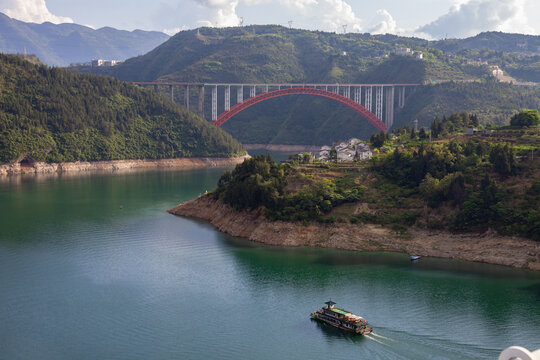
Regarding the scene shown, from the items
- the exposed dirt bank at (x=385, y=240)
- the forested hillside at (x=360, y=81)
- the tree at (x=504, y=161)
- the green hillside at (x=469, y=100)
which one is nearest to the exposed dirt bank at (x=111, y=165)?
the forested hillside at (x=360, y=81)

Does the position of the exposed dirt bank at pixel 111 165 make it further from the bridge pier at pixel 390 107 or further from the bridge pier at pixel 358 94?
the bridge pier at pixel 390 107

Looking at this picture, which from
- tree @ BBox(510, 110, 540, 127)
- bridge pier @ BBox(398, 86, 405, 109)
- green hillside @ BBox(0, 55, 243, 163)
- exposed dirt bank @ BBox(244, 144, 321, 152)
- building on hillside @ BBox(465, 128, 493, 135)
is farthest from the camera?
exposed dirt bank @ BBox(244, 144, 321, 152)

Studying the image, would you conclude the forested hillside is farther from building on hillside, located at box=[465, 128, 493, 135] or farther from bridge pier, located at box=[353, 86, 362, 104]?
building on hillside, located at box=[465, 128, 493, 135]

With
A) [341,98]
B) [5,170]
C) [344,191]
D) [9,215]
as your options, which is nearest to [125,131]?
[5,170]

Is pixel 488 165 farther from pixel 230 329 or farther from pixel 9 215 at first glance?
pixel 9 215

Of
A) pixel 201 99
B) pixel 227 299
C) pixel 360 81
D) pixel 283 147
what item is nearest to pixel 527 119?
pixel 227 299

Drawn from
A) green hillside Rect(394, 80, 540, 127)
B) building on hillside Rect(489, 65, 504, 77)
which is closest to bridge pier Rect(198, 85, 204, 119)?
green hillside Rect(394, 80, 540, 127)

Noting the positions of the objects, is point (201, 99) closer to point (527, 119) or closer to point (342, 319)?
point (527, 119)

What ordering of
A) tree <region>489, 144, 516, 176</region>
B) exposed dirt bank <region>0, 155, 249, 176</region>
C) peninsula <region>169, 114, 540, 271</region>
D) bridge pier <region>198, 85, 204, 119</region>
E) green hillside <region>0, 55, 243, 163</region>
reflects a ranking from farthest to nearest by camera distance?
bridge pier <region>198, 85, 204, 119</region>
green hillside <region>0, 55, 243, 163</region>
exposed dirt bank <region>0, 155, 249, 176</region>
tree <region>489, 144, 516, 176</region>
peninsula <region>169, 114, 540, 271</region>
